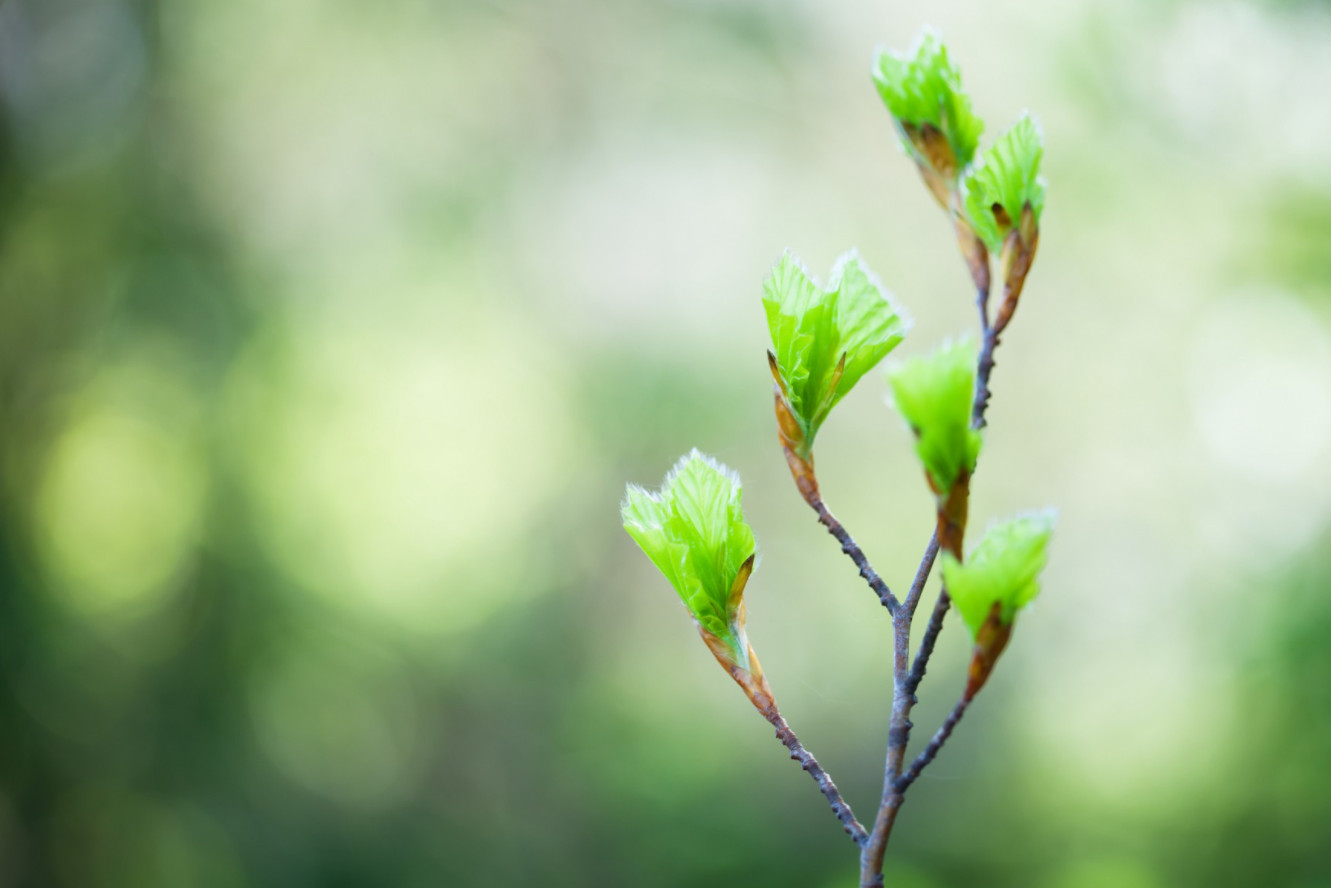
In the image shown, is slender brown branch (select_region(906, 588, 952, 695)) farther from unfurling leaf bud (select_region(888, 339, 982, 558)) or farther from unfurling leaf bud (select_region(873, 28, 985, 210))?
unfurling leaf bud (select_region(873, 28, 985, 210))

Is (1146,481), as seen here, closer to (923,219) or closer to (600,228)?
(923,219)

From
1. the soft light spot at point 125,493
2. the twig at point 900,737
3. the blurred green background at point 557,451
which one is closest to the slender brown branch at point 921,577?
the twig at point 900,737

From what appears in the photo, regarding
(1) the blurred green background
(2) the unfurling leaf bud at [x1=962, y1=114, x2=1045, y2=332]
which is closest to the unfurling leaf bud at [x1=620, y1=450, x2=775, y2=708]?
(2) the unfurling leaf bud at [x1=962, y1=114, x2=1045, y2=332]

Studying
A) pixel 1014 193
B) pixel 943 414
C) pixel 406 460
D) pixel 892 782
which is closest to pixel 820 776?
pixel 892 782

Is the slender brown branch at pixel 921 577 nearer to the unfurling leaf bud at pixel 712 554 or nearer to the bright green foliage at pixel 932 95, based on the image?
the unfurling leaf bud at pixel 712 554

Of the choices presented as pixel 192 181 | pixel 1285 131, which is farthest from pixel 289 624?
pixel 1285 131

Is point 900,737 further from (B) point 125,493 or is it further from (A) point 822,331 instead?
(B) point 125,493
